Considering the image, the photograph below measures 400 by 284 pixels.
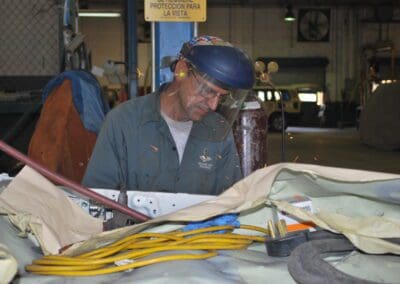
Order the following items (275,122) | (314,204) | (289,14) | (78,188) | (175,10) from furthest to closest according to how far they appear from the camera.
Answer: (289,14)
(275,122)
(175,10)
(78,188)
(314,204)

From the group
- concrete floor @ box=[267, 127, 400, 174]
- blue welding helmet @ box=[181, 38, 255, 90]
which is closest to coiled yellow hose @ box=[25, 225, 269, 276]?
blue welding helmet @ box=[181, 38, 255, 90]

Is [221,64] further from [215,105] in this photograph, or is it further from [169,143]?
[169,143]

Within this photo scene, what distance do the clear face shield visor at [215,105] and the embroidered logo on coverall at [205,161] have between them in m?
0.08

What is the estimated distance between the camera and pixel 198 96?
2482 millimetres

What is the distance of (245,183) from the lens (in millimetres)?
1566

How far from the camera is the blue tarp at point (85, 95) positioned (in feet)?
12.5

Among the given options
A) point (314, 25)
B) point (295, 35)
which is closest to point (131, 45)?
point (295, 35)

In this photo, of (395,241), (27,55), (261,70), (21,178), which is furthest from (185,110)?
(27,55)

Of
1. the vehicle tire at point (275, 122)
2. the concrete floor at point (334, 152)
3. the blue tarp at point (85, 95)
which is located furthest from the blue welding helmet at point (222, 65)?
the vehicle tire at point (275, 122)

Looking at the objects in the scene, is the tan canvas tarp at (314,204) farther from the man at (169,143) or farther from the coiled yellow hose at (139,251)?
the man at (169,143)

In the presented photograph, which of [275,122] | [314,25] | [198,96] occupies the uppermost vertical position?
[314,25]

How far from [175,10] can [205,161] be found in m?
1.32

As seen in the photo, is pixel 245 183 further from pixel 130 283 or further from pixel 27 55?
pixel 27 55

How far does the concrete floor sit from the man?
6.82 meters
